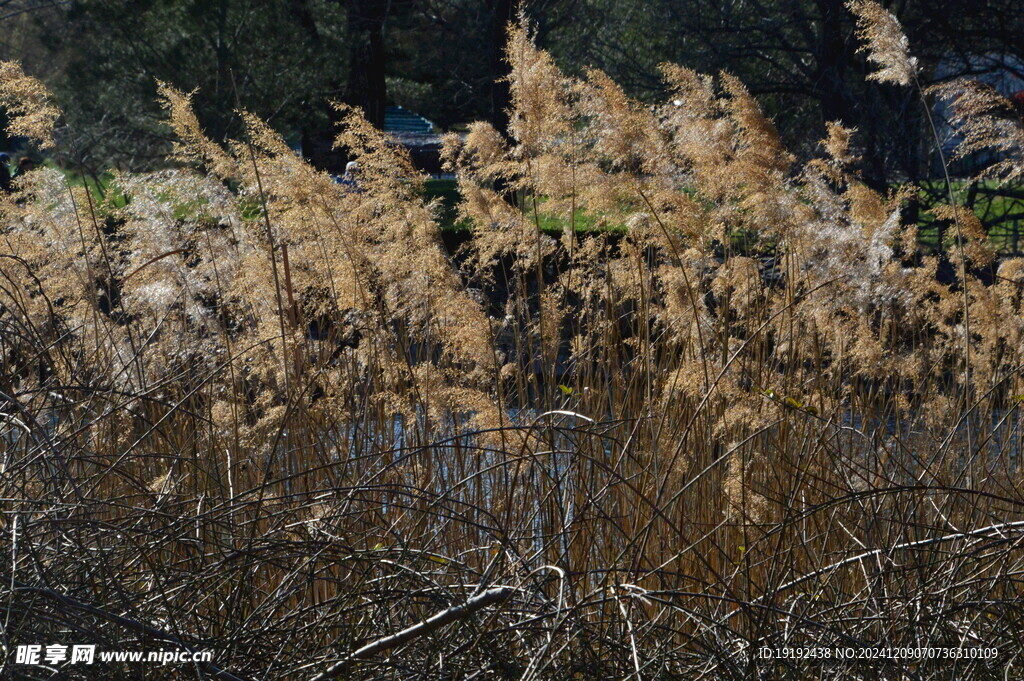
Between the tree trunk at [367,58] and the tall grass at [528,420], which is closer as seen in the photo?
the tall grass at [528,420]

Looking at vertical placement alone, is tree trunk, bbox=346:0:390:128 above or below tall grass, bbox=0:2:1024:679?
above

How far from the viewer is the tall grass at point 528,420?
1646 mm

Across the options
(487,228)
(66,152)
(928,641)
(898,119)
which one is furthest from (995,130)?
(66,152)

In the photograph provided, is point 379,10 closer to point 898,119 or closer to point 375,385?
point 898,119

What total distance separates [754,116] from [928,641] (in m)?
1.36

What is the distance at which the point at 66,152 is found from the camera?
941cm

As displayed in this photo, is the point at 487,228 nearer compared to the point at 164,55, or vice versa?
the point at 487,228

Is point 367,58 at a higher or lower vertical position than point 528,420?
higher

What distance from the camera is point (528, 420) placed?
2338 millimetres

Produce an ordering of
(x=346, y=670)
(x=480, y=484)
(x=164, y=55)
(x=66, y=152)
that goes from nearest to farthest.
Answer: (x=346, y=670) < (x=480, y=484) < (x=66, y=152) < (x=164, y=55)

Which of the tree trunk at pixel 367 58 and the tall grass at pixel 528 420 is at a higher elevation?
the tree trunk at pixel 367 58

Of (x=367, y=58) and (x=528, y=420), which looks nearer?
(x=528, y=420)

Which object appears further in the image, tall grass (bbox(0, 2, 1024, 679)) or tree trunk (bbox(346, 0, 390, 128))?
tree trunk (bbox(346, 0, 390, 128))

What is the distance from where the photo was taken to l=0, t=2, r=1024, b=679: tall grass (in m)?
1.65
